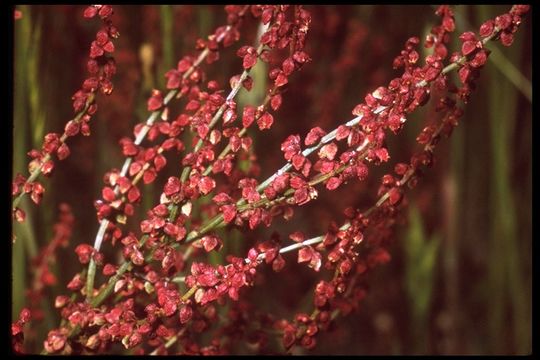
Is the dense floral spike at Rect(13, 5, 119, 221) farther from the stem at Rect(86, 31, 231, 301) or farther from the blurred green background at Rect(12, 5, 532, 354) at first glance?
the blurred green background at Rect(12, 5, 532, 354)

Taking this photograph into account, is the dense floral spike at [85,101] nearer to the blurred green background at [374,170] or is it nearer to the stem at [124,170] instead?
the stem at [124,170]

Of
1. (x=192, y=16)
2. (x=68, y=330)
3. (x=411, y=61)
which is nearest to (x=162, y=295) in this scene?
(x=68, y=330)

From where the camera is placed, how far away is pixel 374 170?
66.7 inches

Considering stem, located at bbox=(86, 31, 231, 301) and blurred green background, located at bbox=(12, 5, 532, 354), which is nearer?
stem, located at bbox=(86, 31, 231, 301)

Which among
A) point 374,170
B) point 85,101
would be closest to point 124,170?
point 85,101

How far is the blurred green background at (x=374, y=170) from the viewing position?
3.89 ft

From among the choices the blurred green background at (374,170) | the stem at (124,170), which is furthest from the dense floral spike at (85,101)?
the blurred green background at (374,170)

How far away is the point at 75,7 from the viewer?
1.55 metres

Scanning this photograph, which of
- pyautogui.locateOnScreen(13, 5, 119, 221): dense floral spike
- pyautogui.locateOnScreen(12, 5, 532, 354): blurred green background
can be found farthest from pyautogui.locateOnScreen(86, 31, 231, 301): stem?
pyautogui.locateOnScreen(12, 5, 532, 354): blurred green background

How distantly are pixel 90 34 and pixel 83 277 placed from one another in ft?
3.34

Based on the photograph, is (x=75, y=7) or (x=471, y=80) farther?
(x=75, y=7)

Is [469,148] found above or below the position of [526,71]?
below

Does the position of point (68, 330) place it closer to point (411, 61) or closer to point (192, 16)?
point (411, 61)

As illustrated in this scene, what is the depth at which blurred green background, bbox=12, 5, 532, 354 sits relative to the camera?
119 cm
